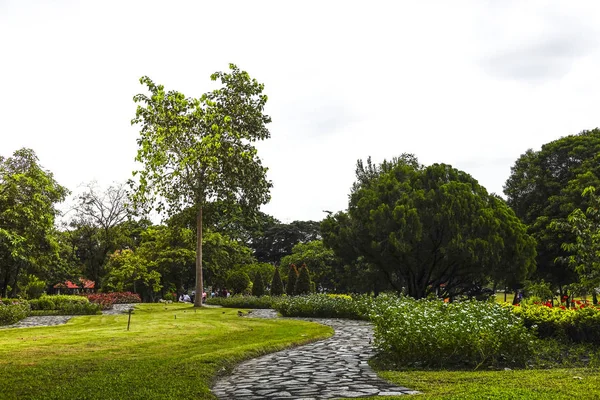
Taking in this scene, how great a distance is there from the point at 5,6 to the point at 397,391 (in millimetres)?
9006

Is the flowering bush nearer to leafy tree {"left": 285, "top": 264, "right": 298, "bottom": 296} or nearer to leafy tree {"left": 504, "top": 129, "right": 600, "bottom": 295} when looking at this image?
leafy tree {"left": 285, "top": 264, "right": 298, "bottom": 296}

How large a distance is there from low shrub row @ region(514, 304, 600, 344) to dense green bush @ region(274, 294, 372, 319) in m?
8.40

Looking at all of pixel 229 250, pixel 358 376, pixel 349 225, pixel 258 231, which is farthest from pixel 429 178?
pixel 258 231

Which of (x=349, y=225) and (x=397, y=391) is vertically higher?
(x=349, y=225)

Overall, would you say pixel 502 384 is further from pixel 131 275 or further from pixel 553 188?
pixel 131 275

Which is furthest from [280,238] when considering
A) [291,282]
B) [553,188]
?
[553,188]

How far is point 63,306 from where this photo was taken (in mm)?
25984

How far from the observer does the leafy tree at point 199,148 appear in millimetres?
27656

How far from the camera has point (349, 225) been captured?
2484 cm

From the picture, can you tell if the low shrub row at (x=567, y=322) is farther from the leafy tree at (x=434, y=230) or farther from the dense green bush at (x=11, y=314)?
the dense green bush at (x=11, y=314)

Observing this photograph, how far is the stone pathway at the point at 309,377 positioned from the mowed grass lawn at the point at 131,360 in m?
0.38

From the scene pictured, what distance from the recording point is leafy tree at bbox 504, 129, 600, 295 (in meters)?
28.8

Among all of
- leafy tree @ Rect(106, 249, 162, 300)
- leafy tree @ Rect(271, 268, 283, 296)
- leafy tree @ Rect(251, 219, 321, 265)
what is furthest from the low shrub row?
leafy tree @ Rect(251, 219, 321, 265)

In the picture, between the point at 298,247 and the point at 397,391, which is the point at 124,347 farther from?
the point at 298,247
